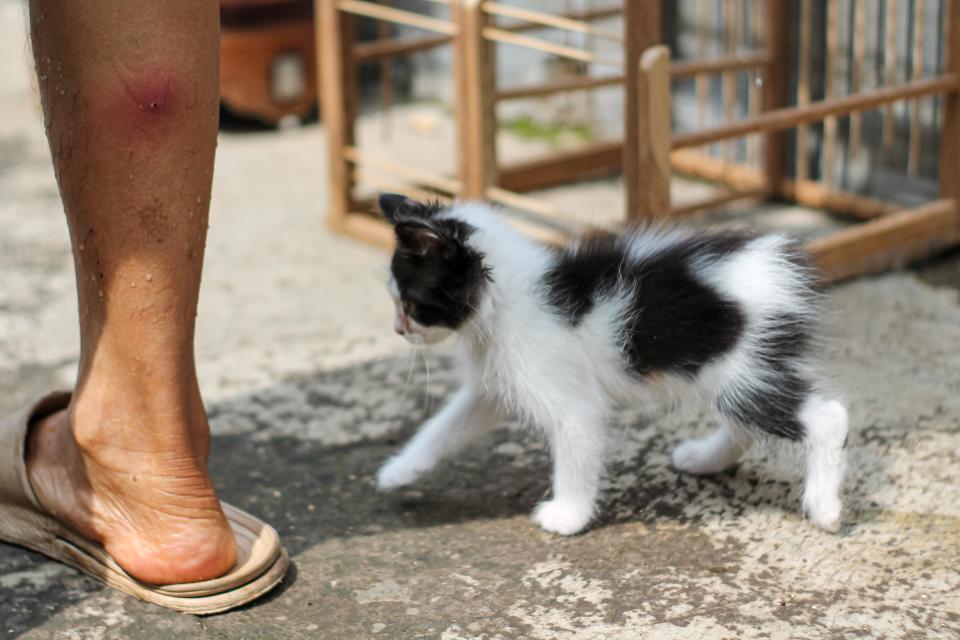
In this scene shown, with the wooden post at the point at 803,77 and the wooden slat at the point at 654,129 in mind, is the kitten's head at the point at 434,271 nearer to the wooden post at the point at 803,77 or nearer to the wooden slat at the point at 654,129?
the wooden slat at the point at 654,129

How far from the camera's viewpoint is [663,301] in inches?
73.5

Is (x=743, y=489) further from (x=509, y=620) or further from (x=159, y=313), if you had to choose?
(x=159, y=313)

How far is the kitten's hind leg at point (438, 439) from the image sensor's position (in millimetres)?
2039

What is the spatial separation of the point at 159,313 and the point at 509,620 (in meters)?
0.62

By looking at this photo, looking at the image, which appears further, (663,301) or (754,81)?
(754,81)

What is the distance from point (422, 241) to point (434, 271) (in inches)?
2.2

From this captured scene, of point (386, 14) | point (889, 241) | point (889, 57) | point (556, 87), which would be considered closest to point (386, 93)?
point (386, 14)

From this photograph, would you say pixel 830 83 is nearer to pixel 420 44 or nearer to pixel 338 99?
pixel 420 44

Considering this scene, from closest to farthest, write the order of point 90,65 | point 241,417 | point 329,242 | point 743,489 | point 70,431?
point 90,65 → point 70,431 → point 743,489 → point 241,417 → point 329,242

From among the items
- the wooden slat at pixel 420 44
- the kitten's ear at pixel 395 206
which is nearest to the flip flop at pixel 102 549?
the kitten's ear at pixel 395 206

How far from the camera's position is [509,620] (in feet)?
5.44

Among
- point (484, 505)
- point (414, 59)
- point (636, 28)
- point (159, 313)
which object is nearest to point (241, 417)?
point (484, 505)

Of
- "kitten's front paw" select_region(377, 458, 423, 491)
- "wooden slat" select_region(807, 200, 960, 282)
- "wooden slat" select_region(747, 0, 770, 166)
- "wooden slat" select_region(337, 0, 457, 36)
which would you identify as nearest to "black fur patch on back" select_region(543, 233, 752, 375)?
"kitten's front paw" select_region(377, 458, 423, 491)

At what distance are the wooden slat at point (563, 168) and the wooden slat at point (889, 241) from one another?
104 centimetres
